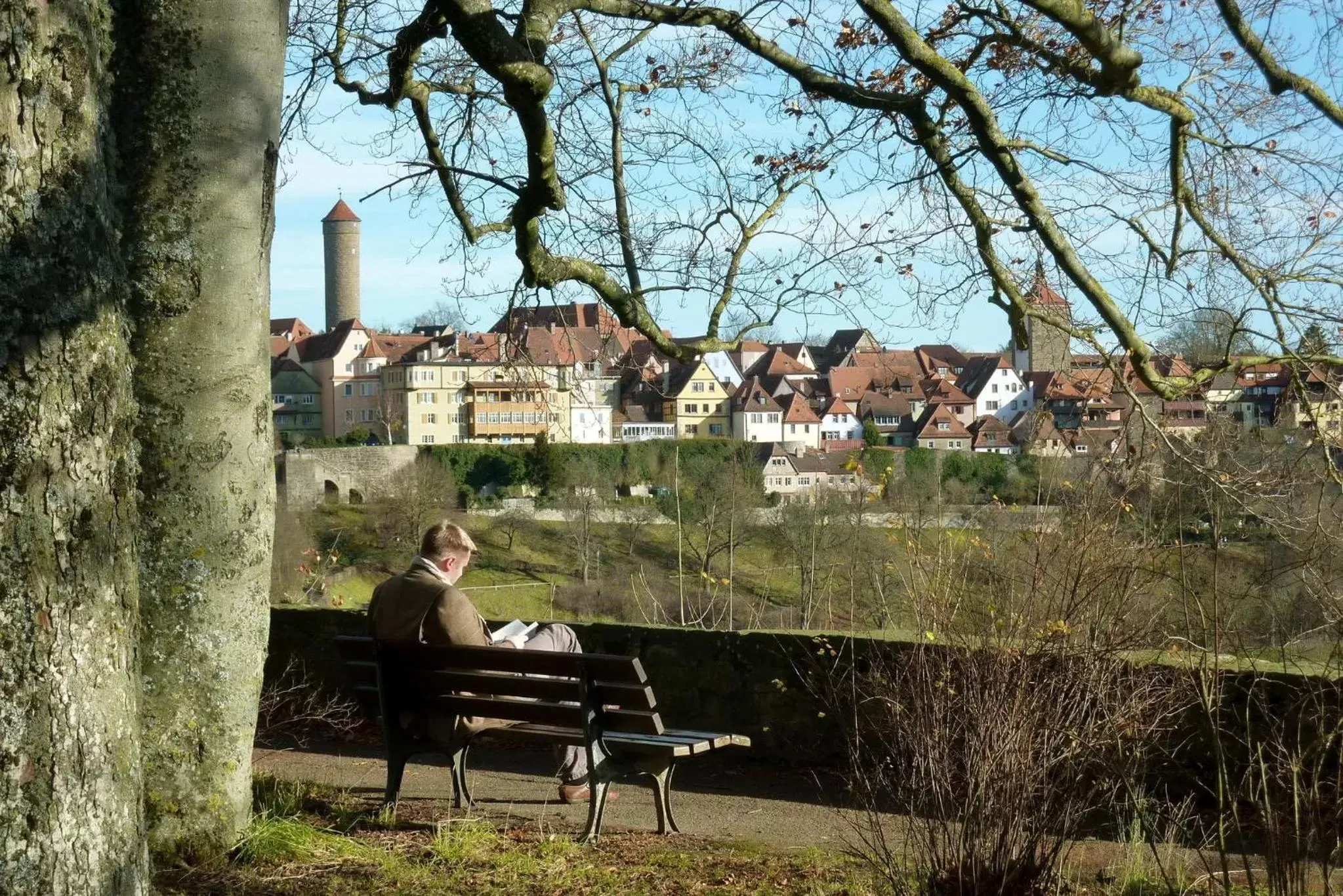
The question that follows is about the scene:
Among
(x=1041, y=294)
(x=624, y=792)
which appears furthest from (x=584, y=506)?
(x=624, y=792)

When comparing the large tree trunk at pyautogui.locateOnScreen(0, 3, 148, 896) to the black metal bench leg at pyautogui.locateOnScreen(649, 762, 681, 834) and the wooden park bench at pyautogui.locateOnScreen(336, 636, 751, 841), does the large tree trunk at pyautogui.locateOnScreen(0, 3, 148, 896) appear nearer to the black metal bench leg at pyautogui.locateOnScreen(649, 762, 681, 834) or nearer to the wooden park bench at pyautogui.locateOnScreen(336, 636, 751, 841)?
the wooden park bench at pyautogui.locateOnScreen(336, 636, 751, 841)

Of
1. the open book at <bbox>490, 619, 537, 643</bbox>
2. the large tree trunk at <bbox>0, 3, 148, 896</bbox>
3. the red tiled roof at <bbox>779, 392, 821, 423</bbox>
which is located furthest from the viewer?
the red tiled roof at <bbox>779, 392, 821, 423</bbox>

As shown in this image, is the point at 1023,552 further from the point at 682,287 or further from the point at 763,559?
the point at 763,559

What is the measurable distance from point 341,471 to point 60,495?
70199mm

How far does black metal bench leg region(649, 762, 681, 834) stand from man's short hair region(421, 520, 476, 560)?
1343 mm

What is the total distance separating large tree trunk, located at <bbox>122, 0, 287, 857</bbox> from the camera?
4.27 meters

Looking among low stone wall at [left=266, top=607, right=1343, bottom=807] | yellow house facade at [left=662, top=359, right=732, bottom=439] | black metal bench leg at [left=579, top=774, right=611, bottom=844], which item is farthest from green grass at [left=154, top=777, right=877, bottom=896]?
yellow house facade at [left=662, top=359, right=732, bottom=439]

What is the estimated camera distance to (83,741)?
2816mm

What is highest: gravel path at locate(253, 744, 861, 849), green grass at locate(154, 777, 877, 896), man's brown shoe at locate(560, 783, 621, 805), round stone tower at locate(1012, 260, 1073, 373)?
round stone tower at locate(1012, 260, 1073, 373)

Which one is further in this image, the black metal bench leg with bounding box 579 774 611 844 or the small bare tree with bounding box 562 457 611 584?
the small bare tree with bounding box 562 457 611 584

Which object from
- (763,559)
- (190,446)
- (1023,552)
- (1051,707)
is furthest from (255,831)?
(763,559)

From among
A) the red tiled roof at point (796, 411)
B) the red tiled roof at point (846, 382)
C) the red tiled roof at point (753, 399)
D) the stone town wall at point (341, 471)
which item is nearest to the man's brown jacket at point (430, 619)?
the stone town wall at point (341, 471)

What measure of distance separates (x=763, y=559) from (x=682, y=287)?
41.0 metres

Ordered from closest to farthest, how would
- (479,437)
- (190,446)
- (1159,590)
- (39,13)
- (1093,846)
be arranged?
(39,13)
(190,446)
(1093,846)
(1159,590)
(479,437)
